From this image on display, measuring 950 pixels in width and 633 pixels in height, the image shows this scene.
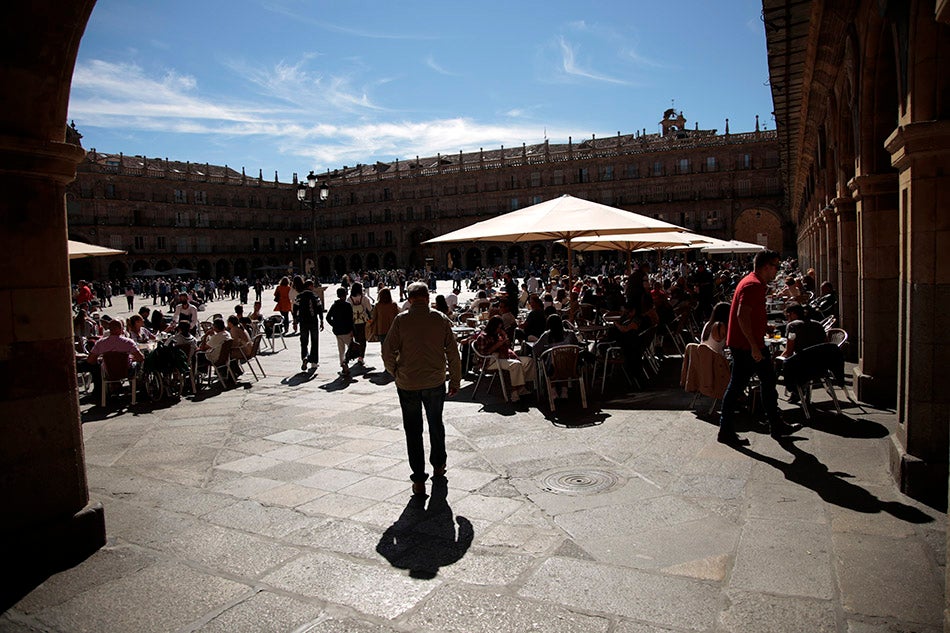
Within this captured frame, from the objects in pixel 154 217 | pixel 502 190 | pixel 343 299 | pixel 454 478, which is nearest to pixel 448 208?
pixel 502 190

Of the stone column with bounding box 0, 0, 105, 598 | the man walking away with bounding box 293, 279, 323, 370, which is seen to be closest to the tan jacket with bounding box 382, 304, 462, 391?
the stone column with bounding box 0, 0, 105, 598

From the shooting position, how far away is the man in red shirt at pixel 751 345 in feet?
15.8

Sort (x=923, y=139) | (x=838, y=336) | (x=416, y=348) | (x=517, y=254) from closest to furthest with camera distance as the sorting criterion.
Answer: (x=923, y=139) < (x=416, y=348) < (x=838, y=336) < (x=517, y=254)

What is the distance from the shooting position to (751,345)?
4.79 m

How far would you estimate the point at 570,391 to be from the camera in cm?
732

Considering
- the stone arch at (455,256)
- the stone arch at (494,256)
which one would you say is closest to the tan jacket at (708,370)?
the stone arch at (494,256)

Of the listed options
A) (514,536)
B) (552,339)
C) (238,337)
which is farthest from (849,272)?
(238,337)

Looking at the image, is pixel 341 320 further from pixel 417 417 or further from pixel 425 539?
pixel 425 539

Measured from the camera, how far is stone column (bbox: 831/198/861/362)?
7570 millimetres

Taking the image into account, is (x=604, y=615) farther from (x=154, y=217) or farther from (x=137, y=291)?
(x=154, y=217)

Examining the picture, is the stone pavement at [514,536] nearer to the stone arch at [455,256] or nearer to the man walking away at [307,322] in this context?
the man walking away at [307,322]

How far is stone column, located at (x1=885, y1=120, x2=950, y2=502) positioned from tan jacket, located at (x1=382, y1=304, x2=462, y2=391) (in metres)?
2.85

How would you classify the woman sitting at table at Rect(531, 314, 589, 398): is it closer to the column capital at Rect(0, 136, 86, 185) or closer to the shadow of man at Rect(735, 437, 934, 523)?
the shadow of man at Rect(735, 437, 934, 523)

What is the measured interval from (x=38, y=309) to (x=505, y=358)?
446 centimetres
